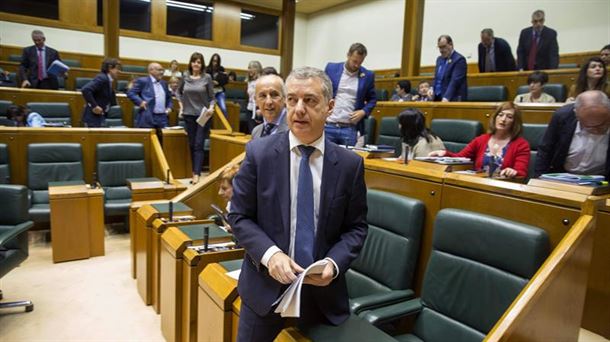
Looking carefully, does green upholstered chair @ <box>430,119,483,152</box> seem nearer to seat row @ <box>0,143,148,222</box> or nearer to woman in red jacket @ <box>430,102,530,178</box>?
woman in red jacket @ <box>430,102,530,178</box>

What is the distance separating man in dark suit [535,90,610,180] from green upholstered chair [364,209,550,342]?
1117 mm

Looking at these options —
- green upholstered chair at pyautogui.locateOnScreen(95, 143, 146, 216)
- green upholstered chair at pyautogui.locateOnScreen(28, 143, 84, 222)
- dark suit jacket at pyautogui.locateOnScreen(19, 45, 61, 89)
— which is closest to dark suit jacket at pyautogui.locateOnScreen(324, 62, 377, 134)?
green upholstered chair at pyautogui.locateOnScreen(95, 143, 146, 216)

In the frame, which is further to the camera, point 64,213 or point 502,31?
point 502,31

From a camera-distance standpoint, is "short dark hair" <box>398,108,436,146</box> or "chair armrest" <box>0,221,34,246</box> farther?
"short dark hair" <box>398,108,436,146</box>

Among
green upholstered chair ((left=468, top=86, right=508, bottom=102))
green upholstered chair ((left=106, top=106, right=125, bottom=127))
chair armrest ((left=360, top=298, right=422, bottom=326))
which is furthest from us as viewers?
green upholstered chair ((left=106, top=106, right=125, bottom=127))

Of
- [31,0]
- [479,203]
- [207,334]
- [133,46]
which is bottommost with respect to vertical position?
[207,334]

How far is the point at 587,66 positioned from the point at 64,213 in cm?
422

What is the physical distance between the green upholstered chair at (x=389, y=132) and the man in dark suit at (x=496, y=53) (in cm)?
220

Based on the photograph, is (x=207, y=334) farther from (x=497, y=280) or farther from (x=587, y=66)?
(x=587, y=66)

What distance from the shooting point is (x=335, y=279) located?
Answer: 4.05ft

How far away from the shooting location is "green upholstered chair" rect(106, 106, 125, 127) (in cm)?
586

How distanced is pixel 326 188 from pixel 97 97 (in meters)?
4.34

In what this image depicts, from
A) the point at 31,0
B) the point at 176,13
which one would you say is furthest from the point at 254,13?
the point at 31,0

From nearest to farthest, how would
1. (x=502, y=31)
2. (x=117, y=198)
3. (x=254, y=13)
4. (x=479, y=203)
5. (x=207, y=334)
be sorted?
(x=479, y=203), (x=207, y=334), (x=117, y=198), (x=502, y=31), (x=254, y=13)
